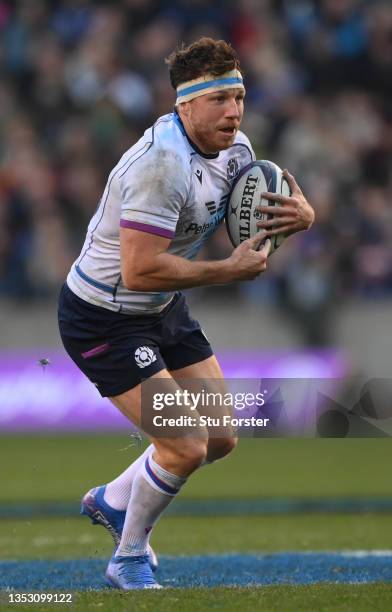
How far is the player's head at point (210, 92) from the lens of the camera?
650 cm

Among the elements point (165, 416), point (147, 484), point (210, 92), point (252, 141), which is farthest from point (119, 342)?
point (252, 141)

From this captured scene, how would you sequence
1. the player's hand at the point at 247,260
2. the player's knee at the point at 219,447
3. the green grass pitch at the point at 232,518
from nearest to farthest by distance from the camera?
the green grass pitch at the point at 232,518 < the player's hand at the point at 247,260 < the player's knee at the point at 219,447

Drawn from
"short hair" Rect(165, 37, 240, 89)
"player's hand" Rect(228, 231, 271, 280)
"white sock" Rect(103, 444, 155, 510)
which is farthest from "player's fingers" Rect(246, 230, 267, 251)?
"white sock" Rect(103, 444, 155, 510)

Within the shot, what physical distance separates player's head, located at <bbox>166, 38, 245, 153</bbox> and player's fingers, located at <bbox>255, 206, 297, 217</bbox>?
0.35 meters

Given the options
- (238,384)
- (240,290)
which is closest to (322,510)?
(238,384)

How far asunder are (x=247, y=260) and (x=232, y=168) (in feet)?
2.09

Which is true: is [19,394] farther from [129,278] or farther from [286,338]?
[129,278]

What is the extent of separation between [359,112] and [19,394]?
19.0 ft

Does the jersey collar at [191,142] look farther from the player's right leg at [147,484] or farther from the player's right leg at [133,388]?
the player's right leg at [147,484]

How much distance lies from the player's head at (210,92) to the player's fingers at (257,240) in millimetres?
461

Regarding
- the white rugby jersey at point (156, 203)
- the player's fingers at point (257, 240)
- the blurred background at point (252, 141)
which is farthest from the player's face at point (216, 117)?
the blurred background at point (252, 141)

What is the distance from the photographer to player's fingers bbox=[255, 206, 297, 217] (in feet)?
21.6

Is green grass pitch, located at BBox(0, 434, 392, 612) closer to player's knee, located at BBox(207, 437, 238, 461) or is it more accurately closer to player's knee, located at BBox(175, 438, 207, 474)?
player's knee, located at BBox(175, 438, 207, 474)

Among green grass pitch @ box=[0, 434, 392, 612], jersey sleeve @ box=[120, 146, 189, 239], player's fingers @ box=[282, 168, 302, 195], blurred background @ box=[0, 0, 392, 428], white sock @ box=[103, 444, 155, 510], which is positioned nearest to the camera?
green grass pitch @ box=[0, 434, 392, 612]
